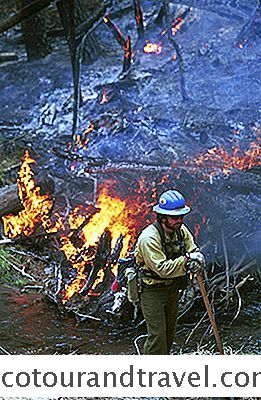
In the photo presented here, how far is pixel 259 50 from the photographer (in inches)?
221

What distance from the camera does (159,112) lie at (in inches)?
226

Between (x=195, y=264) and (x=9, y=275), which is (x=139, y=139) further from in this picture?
(x=195, y=264)

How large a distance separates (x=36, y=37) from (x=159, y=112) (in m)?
1.67

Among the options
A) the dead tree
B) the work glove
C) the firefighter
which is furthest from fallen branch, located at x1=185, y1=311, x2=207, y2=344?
the dead tree

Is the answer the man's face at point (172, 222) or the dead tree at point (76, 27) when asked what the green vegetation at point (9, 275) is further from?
the man's face at point (172, 222)

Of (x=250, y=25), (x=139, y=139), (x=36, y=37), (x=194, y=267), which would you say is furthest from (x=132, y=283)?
(x=36, y=37)

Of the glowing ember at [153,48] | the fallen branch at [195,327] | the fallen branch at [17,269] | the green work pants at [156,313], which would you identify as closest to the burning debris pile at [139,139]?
the glowing ember at [153,48]

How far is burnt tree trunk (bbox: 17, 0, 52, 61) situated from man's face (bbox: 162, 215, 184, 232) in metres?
3.40

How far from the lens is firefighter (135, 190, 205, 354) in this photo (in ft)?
10.7

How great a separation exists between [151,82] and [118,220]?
156 cm

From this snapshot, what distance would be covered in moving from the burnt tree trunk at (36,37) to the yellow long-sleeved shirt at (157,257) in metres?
3.40

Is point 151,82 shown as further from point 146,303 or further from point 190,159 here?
point 146,303

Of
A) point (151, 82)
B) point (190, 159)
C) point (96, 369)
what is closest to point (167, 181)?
point (190, 159)

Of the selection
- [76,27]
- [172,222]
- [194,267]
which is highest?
[76,27]
